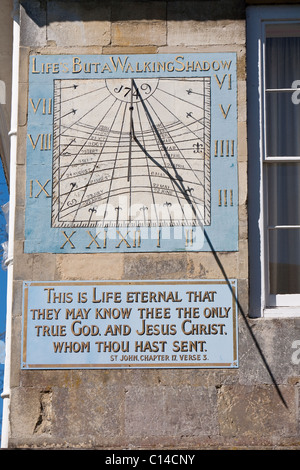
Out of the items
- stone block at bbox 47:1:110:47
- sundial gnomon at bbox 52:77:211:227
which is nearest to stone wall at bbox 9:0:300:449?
sundial gnomon at bbox 52:77:211:227

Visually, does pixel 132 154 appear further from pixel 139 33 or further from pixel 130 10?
pixel 130 10

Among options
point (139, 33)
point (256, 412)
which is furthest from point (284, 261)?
point (139, 33)

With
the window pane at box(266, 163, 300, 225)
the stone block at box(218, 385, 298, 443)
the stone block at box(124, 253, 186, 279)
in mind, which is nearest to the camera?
the stone block at box(218, 385, 298, 443)

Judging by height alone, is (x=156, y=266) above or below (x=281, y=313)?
above

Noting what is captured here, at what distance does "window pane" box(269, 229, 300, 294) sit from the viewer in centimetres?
646

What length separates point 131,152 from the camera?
649cm

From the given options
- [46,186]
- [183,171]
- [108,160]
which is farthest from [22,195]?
[183,171]

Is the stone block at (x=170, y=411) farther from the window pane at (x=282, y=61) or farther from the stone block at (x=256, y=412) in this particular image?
the window pane at (x=282, y=61)

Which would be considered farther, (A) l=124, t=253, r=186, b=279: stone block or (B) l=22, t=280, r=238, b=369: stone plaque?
(A) l=124, t=253, r=186, b=279: stone block

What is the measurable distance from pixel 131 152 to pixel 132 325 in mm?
1245

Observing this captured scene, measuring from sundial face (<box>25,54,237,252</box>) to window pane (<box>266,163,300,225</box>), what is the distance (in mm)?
353

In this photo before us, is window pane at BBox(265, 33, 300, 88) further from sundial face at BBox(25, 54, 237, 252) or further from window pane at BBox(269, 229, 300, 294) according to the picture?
window pane at BBox(269, 229, 300, 294)

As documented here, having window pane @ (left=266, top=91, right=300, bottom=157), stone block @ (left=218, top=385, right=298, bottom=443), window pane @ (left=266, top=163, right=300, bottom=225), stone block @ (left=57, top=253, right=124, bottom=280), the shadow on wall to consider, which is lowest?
stone block @ (left=218, top=385, right=298, bottom=443)
